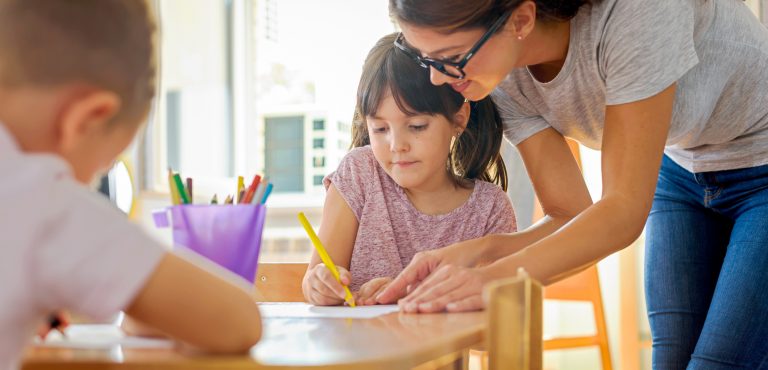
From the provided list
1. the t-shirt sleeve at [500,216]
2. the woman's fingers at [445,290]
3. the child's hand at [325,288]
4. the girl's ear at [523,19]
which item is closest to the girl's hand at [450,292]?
the woman's fingers at [445,290]

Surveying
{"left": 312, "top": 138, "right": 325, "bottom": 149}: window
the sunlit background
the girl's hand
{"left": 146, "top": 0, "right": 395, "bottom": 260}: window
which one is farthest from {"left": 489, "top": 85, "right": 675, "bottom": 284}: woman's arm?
{"left": 312, "top": 138, "right": 325, "bottom": 149}: window

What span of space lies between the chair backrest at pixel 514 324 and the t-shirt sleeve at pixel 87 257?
0.29m

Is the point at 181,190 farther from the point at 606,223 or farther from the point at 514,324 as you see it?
the point at 606,223

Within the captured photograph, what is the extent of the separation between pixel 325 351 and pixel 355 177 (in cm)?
97

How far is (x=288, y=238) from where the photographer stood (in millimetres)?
3617

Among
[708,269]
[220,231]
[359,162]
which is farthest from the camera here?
[359,162]

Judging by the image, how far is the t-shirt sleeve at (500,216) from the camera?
1.49 m

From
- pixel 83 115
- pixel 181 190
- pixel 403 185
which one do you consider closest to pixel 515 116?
pixel 403 185

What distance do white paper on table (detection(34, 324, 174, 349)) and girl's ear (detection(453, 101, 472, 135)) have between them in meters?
0.87

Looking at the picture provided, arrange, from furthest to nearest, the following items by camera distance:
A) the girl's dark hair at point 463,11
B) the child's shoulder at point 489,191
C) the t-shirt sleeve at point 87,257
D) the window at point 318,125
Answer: the window at point 318,125 → the child's shoulder at point 489,191 → the girl's dark hair at point 463,11 → the t-shirt sleeve at point 87,257

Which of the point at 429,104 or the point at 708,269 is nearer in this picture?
the point at 708,269

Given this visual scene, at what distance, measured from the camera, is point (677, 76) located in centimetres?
112

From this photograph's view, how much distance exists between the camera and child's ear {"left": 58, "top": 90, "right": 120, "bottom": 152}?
486 mm

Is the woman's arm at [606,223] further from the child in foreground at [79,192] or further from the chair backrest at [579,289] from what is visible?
the chair backrest at [579,289]
